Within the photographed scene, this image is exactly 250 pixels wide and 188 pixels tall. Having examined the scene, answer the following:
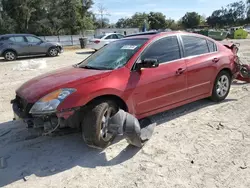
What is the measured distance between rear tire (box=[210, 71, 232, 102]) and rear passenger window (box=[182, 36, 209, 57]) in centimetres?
67

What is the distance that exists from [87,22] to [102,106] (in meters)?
42.1

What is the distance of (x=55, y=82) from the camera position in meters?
3.81

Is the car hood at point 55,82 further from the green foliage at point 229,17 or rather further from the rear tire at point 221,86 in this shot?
the green foliage at point 229,17

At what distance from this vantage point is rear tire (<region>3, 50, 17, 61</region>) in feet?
51.6

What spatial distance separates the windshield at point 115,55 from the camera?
4.24 m

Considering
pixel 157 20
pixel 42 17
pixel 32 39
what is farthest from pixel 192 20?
pixel 32 39

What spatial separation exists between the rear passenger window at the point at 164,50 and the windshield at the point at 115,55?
0.19 metres

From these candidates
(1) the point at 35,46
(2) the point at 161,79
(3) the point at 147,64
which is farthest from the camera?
(1) the point at 35,46

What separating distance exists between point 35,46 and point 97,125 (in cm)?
1459

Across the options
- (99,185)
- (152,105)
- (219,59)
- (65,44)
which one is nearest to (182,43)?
(219,59)

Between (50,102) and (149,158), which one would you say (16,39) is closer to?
(50,102)

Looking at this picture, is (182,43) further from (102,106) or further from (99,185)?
(99,185)

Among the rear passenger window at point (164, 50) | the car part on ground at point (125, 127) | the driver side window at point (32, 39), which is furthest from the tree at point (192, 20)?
the car part on ground at point (125, 127)

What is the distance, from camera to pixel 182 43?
16.3ft
